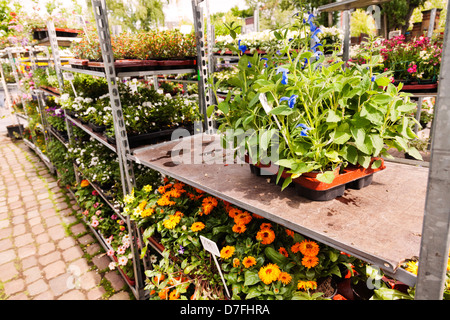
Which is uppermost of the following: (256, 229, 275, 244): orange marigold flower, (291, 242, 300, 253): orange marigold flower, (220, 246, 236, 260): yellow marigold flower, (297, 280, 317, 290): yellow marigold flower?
(256, 229, 275, 244): orange marigold flower

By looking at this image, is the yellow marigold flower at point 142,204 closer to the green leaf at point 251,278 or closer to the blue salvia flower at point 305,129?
the green leaf at point 251,278

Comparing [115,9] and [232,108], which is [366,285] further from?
[115,9]

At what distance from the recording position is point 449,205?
598mm

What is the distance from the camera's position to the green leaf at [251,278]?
1.24 m

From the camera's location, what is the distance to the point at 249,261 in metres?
1.31

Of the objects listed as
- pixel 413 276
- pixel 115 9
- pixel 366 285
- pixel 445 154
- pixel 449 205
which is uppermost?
Result: pixel 115 9

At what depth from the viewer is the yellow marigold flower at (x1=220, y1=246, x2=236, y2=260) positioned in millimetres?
1380

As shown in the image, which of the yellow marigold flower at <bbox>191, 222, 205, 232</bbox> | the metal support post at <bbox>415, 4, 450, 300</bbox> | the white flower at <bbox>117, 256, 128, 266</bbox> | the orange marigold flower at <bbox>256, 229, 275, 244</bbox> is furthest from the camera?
the white flower at <bbox>117, 256, 128, 266</bbox>

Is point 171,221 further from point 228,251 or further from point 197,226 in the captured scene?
point 228,251

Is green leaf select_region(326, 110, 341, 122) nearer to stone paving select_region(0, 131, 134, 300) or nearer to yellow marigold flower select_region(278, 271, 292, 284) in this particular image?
yellow marigold flower select_region(278, 271, 292, 284)

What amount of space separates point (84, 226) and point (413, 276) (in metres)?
3.67

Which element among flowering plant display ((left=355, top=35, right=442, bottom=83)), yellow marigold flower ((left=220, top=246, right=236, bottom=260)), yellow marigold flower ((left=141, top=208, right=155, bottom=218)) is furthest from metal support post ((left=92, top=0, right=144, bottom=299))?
flowering plant display ((left=355, top=35, right=442, bottom=83))

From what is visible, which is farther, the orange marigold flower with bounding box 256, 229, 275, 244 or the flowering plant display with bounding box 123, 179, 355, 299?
the orange marigold flower with bounding box 256, 229, 275, 244
